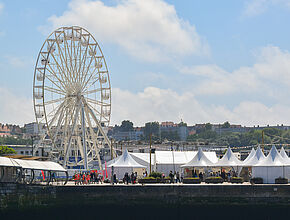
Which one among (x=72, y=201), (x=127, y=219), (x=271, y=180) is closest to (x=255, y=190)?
(x=271, y=180)

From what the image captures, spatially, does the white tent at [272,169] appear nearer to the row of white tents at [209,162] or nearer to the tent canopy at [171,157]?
the row of white tents at [209,162]

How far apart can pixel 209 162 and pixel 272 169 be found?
8149 mm

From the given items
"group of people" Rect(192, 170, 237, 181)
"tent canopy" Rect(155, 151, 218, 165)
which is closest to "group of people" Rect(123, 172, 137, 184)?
"group of people" Rect(192, 170, 237, 181)

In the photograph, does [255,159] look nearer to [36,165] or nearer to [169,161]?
[169,161]

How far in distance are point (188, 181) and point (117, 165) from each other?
10521 millimetres

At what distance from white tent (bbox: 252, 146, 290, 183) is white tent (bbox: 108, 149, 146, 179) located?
13300mm

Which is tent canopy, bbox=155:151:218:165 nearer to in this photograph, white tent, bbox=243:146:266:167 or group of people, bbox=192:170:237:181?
group of people, bbox=192:170:237:181

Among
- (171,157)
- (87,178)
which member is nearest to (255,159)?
(171,157)

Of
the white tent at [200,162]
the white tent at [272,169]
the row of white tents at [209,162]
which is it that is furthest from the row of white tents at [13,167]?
the white tent at [272,169]

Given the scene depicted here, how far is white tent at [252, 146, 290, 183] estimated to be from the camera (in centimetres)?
5959

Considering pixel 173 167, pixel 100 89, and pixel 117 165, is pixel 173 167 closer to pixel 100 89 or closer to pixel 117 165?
pixel 117 165

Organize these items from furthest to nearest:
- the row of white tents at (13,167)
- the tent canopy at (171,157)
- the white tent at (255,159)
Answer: the tent canopy at (171,157) < the white tent at (255,159) < the row of white tents at (13,167)

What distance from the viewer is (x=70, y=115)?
7875 centimetres

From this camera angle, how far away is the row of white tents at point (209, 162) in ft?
197
